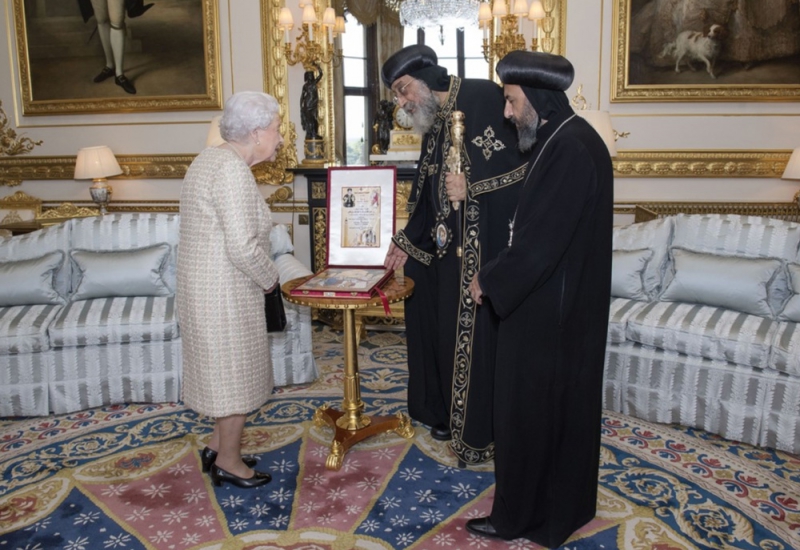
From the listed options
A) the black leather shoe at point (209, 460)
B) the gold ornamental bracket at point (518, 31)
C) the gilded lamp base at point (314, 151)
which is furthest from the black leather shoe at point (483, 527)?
the gold ornamental bracket at point (518, 31)

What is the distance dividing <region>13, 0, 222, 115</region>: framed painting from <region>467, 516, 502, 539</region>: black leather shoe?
5.23m

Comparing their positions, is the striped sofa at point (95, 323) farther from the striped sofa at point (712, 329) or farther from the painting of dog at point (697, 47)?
the painting of dog at point (697, 47)

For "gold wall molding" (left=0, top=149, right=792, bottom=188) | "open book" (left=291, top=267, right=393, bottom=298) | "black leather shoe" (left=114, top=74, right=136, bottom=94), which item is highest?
"black leather shoe" (left=114, top=74, right=136, bottom=94)

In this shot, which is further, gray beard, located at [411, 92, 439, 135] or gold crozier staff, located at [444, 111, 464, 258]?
gray beard, located at [411, 92, 439, 135]

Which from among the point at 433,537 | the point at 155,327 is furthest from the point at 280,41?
the point at 433,537

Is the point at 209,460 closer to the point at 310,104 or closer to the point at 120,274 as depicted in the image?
the point at 120,274

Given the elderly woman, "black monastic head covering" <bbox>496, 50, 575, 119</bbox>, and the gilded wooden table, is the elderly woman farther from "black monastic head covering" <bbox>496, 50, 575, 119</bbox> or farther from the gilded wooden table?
"black monastic head covering" <bbox>496, 50, 575, 119</bbox>

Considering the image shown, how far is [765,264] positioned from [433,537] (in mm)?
2689

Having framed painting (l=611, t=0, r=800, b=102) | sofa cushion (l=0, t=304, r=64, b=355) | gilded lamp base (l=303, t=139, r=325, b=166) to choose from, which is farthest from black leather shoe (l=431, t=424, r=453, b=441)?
framed painting (l=611, t=0, r=800, b=102)

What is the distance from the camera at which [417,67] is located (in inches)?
138

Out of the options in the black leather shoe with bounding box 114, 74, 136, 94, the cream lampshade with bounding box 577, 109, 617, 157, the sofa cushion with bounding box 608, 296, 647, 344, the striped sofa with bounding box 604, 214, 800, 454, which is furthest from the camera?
the black leather shoe with bounding box 114, 74, 136, 94

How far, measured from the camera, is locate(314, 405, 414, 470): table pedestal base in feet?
12.5

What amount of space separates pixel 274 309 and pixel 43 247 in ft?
8.69

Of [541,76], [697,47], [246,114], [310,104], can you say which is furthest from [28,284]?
[697,47]
